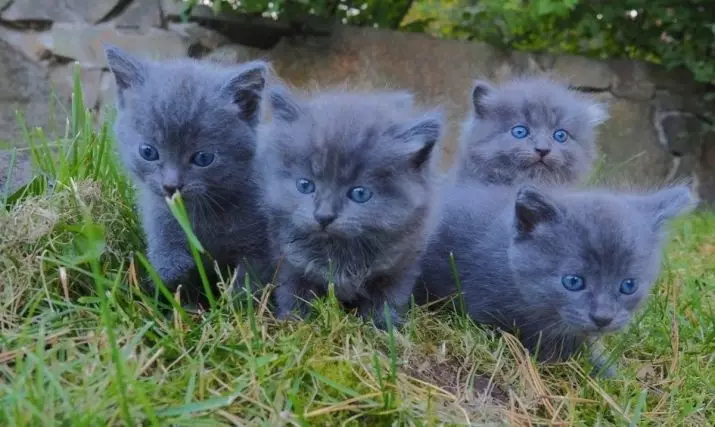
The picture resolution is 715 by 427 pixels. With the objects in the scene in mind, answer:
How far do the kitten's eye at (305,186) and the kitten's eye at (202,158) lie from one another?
234 mm

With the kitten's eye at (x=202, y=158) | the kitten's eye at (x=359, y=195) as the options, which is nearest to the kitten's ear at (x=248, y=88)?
the kitten's eye at (x=202, y=158)

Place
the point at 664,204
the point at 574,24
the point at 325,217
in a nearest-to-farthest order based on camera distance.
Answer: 1. the point at 325,217
2. the point at 664,204
3. the point at 574,24

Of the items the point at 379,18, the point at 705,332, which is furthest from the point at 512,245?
the point at 379,18

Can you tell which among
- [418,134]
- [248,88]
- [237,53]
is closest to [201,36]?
[237,53]

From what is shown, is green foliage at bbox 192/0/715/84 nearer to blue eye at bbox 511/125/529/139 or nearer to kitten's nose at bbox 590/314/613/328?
blue eye at bbox 511/125/529/139

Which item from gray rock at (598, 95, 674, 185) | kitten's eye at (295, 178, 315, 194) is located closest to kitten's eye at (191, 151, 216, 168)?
kitten's eye at (295, 178, 315, 194)

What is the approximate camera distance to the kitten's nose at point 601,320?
179 cm

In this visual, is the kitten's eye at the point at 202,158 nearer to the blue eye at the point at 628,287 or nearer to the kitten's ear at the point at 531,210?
the kitten's ear at the point at 531,210

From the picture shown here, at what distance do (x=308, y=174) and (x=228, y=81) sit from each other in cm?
33

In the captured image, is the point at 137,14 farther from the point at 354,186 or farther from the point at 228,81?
the point at 354,186

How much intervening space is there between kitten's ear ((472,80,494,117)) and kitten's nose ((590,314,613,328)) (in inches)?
44.1

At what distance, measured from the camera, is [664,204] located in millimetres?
1940

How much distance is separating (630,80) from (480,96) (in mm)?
2874

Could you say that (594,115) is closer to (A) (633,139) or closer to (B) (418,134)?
(B) (418,134)
